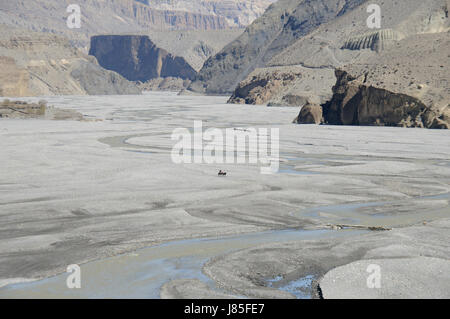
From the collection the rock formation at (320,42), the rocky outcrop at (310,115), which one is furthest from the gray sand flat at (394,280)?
the rock formation at (320,42)

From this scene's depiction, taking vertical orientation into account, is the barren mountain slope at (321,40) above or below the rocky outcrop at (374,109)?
above

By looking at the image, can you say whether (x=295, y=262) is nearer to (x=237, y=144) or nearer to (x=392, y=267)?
(x=392, y=267)

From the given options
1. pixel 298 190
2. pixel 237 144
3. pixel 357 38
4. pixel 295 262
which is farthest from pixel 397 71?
pixel 357 38

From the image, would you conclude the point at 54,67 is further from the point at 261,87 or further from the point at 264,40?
the point at 261,87

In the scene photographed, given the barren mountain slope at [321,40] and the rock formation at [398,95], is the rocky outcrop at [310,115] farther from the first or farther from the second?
the barren mountain slope at [321,40]

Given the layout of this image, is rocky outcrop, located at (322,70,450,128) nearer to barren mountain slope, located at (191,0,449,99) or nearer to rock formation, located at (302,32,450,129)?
rock formation, located at (302,32,450,129)

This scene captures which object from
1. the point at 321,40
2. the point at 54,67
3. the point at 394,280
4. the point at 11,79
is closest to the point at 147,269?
the point at 394,280
